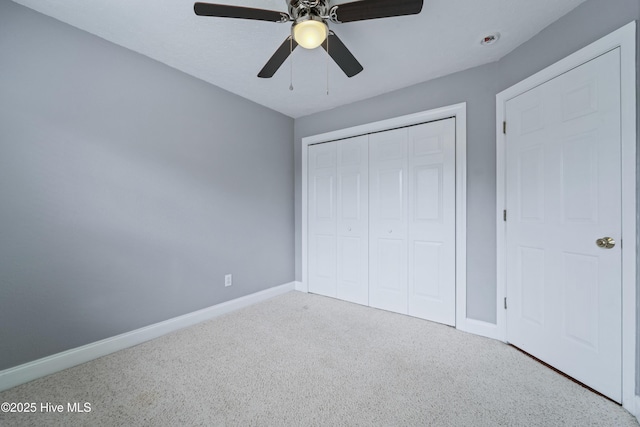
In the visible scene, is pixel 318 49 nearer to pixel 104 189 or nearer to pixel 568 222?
pixel 104 189

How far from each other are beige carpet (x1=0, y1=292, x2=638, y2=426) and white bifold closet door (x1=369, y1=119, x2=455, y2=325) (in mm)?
430

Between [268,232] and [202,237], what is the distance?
89 centimetres

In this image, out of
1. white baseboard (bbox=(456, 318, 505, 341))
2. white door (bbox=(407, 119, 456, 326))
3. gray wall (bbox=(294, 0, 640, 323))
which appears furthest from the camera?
white door (bbox=(407, 119, 456, 326))

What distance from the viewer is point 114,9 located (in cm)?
169

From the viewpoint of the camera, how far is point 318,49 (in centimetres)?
210

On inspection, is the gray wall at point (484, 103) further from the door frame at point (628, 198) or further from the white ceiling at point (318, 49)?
the door frame at point (628, 198)

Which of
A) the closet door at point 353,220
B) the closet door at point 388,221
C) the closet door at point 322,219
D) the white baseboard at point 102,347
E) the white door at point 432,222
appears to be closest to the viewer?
the white baseboard at point 102,347

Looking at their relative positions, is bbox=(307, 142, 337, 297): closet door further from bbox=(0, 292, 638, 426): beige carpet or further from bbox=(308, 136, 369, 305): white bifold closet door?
bbox=(0, 292, 638, 426): beige carpet

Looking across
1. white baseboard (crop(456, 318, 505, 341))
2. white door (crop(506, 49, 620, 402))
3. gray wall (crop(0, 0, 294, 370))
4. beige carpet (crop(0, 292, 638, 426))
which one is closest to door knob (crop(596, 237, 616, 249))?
white door (crop(506, 49, 620, 402))

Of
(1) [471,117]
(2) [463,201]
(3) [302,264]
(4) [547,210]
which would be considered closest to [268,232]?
(3) [302,264]

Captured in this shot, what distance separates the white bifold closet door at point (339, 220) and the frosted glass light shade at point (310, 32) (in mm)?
1760

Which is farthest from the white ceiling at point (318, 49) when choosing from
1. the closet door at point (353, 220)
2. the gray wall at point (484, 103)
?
the closet door at point (353, 220)

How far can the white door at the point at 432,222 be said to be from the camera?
247 cm

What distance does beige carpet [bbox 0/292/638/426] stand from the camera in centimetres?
138
